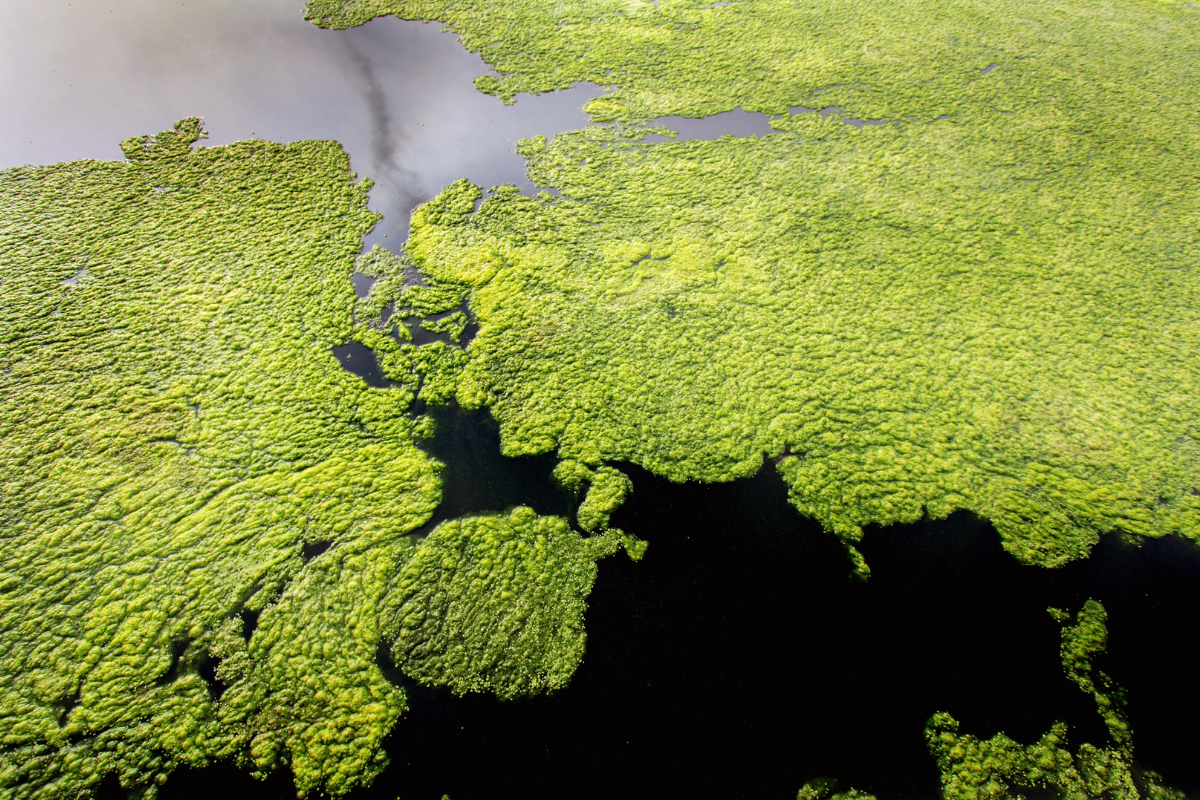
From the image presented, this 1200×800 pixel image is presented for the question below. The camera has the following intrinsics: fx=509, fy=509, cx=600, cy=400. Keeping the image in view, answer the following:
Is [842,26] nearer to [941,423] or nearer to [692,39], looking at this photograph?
[692,39]

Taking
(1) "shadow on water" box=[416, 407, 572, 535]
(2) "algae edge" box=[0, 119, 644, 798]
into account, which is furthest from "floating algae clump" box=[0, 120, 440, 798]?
(1) "shadow on water" box=[416, 407, 572, 535]

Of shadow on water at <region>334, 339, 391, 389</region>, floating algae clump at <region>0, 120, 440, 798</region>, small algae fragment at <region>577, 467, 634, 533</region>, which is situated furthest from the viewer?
shadow on water at <region>334, 339, 391, 389</region>

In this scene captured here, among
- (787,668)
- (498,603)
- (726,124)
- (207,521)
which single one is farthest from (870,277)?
(207,521)

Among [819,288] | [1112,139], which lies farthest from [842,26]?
[819,288]

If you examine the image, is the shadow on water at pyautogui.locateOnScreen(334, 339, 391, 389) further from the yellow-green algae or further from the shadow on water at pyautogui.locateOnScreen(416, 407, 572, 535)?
the yellow-green algae

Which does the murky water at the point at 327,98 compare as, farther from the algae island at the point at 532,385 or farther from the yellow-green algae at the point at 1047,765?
the yellow-green algae at the point at 1047,765

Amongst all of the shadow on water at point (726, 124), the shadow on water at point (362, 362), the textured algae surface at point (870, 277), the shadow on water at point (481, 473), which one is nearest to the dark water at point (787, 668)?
the shadow on water at point (481, 473)

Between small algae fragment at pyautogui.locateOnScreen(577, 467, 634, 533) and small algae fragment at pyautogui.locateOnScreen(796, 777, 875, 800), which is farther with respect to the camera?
small algae fragment at pyautogui.locateOnScreen(577, 467, 634, 533)
